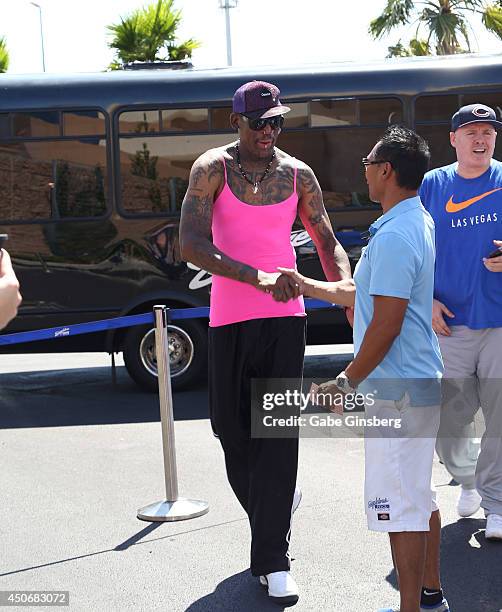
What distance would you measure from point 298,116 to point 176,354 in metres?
2.58

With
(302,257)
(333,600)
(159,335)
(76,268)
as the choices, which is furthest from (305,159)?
(333,600)

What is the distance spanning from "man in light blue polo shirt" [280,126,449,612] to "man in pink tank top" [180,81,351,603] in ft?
2.49

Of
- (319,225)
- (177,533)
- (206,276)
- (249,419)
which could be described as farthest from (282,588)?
(206,276)

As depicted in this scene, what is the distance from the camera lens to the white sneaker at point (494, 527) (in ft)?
16.3

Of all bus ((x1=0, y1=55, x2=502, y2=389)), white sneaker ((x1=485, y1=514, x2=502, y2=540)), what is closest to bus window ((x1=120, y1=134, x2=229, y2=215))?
bus ((x1=0, y1=55, x2=502, y2=389))

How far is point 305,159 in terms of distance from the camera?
9.95m

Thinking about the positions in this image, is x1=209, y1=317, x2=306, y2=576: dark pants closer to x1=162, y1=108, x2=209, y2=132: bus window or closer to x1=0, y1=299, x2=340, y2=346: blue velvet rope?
x1=0, y1=299, x2=340, y2=346: blue velvet rope

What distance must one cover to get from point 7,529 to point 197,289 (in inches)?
180

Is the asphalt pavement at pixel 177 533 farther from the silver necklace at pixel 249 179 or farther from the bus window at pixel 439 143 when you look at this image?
the bus window at pixel 439 143

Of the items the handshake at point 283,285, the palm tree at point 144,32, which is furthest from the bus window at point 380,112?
the palm tree at point 144,32

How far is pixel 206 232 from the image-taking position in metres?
4.33

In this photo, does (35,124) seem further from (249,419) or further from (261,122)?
(249,419)

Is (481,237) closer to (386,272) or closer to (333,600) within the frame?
(386,272)

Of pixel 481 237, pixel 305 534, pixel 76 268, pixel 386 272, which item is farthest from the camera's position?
pixel 76 268
